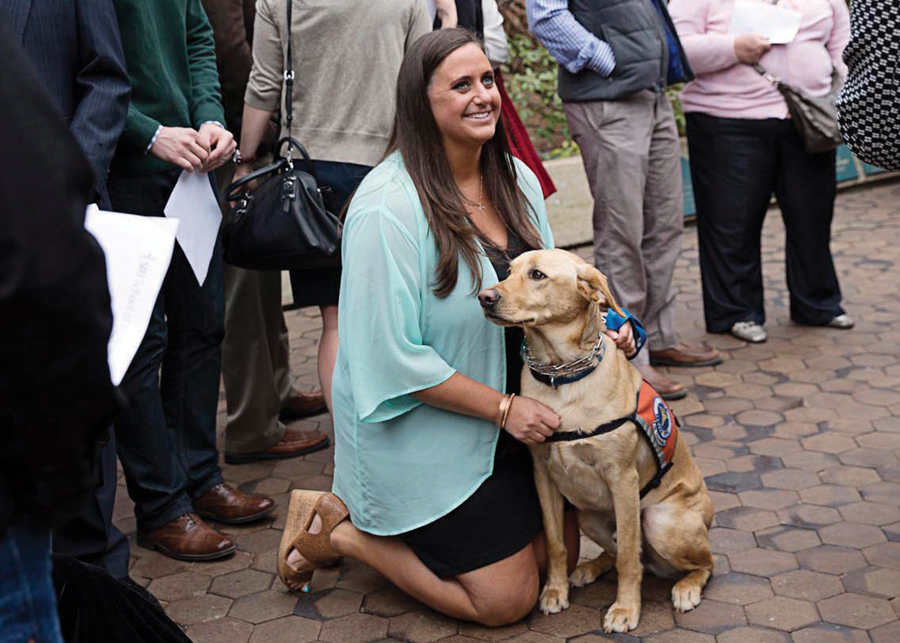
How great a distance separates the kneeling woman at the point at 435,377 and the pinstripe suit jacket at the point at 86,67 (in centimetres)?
78

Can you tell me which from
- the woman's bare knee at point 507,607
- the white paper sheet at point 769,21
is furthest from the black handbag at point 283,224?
the white paper sheet at point 769,21

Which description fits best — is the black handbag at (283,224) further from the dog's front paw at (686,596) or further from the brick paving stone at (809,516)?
the brick paving stone at (809,516)

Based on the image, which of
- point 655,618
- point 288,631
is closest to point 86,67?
point 288,631

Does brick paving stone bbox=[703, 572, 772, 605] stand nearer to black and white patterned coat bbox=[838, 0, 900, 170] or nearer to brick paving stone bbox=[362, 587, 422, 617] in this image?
brick paving stone bbox=[362, 587, 422, 617]

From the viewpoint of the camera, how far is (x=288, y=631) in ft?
10.9

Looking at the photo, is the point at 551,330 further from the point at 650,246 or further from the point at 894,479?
the point at 650,246

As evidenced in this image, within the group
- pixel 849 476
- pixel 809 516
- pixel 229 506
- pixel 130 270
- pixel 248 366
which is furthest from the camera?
pixel 248 366

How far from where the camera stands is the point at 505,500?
129 inches

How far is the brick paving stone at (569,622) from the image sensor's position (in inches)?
127

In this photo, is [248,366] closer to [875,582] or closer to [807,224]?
[875,582]

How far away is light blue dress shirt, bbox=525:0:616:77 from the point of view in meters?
4.88

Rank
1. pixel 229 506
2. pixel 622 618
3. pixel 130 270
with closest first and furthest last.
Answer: pixel 130 270 < pixel 622 618 < pixel 229 506

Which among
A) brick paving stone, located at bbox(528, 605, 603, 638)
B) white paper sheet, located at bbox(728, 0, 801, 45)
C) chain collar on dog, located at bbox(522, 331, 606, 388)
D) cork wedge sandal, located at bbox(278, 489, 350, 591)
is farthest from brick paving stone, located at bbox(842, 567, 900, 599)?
white paper sheet, located at bbox(728, 0, 801, 45)

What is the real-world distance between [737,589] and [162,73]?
2.59 metres
